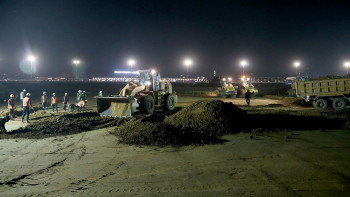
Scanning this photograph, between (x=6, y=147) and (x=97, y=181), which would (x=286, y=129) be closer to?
(x=97, y=181)

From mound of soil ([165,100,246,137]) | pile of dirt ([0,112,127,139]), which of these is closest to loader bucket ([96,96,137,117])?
pile of dirt ([0,112,127,139])

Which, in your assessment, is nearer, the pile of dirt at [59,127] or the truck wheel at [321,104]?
the pile of dirt at [59,127]

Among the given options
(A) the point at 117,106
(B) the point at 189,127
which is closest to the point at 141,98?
(A) the point at 117,106

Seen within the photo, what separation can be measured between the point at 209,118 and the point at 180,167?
4.64m

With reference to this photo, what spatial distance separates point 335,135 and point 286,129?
176 centimetres

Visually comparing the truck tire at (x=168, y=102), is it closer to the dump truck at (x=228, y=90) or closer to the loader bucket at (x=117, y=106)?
the loader bucket at (x=117, y=106)

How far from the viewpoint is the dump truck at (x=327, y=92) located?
16.2 m

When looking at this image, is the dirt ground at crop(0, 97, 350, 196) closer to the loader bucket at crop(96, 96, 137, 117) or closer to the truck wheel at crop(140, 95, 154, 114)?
the loader bucket at crop(96, 96, 137, 117)

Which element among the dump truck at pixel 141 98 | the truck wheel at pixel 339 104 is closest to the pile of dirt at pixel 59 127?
the dump truck at pixel 141 98

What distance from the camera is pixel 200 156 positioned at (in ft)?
24.1

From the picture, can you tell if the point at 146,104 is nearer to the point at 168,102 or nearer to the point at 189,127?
the point at 168,102

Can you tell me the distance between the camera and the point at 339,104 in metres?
16.5

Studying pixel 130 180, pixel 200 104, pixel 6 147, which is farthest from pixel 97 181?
pixel 200 104

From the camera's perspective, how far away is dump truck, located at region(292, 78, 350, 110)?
16.2m
